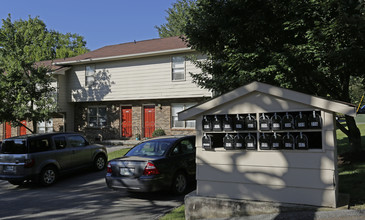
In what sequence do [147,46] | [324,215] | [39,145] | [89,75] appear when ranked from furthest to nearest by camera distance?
[89,75] → [147,46] → [39,145] → [324,215]

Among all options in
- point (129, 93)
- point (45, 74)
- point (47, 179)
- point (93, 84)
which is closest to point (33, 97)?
point (45, 74)

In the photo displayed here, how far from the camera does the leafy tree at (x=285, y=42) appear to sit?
22.5 ft

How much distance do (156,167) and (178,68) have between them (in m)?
11.0

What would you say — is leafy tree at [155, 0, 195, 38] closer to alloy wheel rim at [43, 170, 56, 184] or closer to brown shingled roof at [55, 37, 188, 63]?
brown shingled roof at [55, 37, 188, 63]

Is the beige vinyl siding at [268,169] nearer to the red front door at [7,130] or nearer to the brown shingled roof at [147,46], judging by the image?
the brown shingled roof at [147,46]

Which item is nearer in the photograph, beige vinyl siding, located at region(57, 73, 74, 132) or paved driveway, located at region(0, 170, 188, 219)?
paved driveway, located at region(0, 170, 188, 219)

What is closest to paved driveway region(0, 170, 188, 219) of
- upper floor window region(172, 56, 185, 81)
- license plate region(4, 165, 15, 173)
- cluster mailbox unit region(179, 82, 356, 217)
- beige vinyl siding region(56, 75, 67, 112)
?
license plate region(4, 165, 15, 173)

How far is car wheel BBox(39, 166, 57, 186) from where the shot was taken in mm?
9216

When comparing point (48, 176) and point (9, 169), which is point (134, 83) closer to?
point (48, 176)

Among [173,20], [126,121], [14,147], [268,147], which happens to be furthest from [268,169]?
[173,20]

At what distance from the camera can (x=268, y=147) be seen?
5.20m

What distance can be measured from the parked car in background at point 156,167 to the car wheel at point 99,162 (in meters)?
3.37

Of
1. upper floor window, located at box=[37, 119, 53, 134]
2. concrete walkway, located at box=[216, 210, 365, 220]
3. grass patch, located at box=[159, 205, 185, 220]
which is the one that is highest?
upper floor window, located at box=[37, 119, 53, 134]

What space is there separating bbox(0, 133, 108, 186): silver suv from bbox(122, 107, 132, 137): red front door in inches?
352
